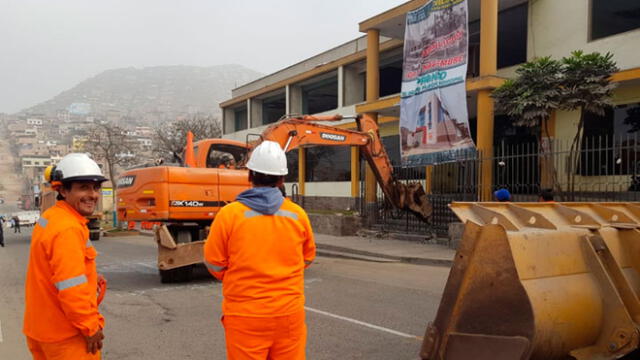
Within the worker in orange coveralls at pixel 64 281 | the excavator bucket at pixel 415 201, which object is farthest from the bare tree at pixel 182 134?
the worker in orange coveralls at pixel 64 281

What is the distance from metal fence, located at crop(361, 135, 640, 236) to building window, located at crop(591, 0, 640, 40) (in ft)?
10.1

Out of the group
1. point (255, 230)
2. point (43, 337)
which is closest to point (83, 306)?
point (43, 337)

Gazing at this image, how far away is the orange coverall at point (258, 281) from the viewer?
2.69 metres

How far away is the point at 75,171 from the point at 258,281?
123 cm

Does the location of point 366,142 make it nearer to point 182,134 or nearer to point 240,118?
point 240,118

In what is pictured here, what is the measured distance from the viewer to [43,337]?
267 cm

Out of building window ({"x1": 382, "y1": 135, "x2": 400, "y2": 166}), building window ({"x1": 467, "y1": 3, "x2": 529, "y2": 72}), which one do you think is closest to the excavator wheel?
building window ({"x1": 467, "y1": 3, "x2": 529, "y2": 72})

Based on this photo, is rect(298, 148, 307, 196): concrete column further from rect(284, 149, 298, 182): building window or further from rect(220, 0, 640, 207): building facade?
rect(284, 149, 298, 182): building window

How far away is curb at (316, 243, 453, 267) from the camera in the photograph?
1183 centimetres

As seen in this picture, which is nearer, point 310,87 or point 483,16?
point 483,16

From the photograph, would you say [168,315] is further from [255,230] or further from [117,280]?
[255,230]

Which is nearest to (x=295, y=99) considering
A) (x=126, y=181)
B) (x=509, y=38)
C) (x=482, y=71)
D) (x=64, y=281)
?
(x=509, y=38)

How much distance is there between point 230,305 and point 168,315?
15.3ft

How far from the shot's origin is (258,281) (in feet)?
9.00
